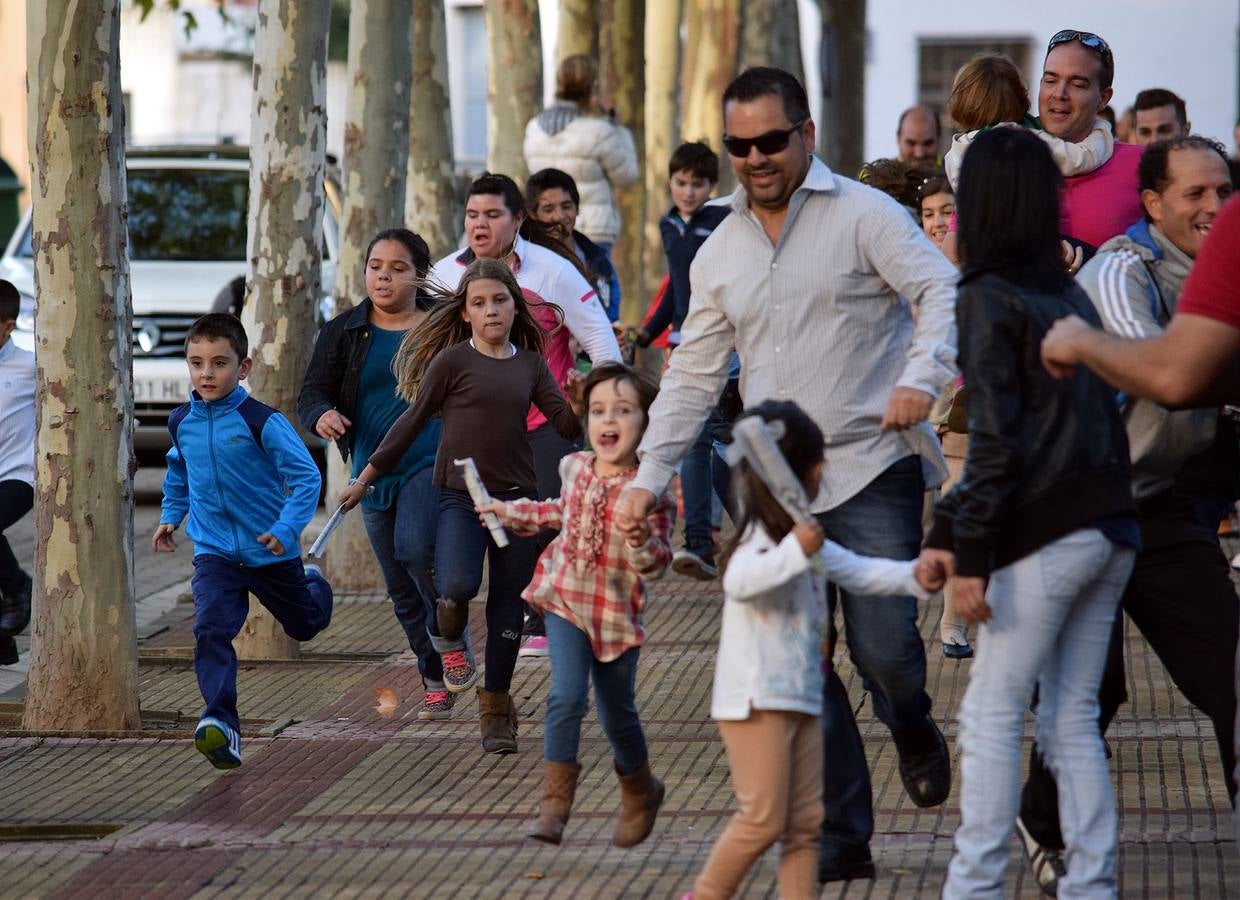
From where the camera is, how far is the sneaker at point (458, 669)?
8273 mm

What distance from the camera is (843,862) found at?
5832 mm

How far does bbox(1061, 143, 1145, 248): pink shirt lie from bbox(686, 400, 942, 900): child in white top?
2.39 m

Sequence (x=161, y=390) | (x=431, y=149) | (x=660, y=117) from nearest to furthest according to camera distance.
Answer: (x=431, y=149) → (x=161, y=390) → (x=660, y=117)

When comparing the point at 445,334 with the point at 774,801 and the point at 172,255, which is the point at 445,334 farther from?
the point at 172,255

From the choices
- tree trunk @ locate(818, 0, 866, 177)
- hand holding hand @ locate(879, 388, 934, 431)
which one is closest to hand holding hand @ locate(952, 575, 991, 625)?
hand holding hand @ locate(879, 388, 934, 431)

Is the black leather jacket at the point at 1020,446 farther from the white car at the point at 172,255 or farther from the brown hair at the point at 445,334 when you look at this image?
the white car at the point at 172,255

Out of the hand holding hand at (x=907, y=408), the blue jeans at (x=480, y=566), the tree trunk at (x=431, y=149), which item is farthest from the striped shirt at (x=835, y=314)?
the tree trunk at (x=431, y=149)

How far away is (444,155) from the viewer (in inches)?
563

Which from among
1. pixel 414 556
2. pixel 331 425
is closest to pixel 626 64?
pixel 331 425

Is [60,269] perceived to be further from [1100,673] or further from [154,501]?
[154,501]

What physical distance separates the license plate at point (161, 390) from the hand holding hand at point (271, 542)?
907 cm

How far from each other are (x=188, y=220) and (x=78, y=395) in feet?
29.9

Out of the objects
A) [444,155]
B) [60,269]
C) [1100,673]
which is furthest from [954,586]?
[444,155]

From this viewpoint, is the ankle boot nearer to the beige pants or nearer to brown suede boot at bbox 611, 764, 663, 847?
brown suede boot at bbox 611, 764, 663, 847
